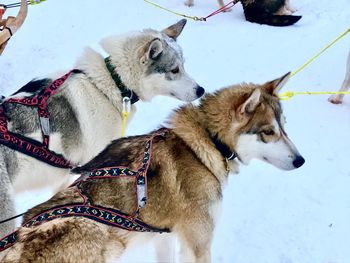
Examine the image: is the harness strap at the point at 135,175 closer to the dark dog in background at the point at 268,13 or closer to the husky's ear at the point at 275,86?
the husky's ear at the point at 275,86

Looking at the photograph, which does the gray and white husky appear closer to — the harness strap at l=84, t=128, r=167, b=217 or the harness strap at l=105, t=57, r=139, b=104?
the harness strap at l=105, t=57, r=139, b=104

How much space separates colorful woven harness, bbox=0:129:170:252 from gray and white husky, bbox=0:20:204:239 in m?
0.75

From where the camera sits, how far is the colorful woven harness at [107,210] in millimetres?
2150

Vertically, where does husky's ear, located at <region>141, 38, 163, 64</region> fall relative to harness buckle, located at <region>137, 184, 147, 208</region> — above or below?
above

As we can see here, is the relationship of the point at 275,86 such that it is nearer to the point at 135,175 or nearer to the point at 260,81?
the point at 135,175

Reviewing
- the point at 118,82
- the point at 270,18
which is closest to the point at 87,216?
the point at 118,82

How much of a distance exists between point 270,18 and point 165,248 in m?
5.74

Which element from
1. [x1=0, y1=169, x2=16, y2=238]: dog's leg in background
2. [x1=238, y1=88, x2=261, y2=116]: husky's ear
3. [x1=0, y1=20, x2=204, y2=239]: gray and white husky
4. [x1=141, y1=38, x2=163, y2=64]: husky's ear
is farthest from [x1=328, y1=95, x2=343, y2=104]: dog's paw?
[x1=0, y1=169, x2=16, y2=238]: dog's leg in background

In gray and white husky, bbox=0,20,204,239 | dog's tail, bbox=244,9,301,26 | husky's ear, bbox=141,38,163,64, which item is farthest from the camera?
dog's tail, bbox=244,9,301,26

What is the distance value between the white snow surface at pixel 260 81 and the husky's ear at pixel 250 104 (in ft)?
2.66

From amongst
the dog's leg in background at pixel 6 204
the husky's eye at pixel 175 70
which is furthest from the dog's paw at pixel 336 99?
the dog's leg in background at pixel 6 204

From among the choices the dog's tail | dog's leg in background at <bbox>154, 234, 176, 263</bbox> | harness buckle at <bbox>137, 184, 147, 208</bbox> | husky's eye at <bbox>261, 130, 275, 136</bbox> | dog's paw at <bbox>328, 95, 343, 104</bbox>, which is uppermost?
harness buckle at <bbox>137, 184, 147, 208</bbox>

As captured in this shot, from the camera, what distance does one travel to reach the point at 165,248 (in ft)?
10.1

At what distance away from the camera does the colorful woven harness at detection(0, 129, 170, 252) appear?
7.06ft
